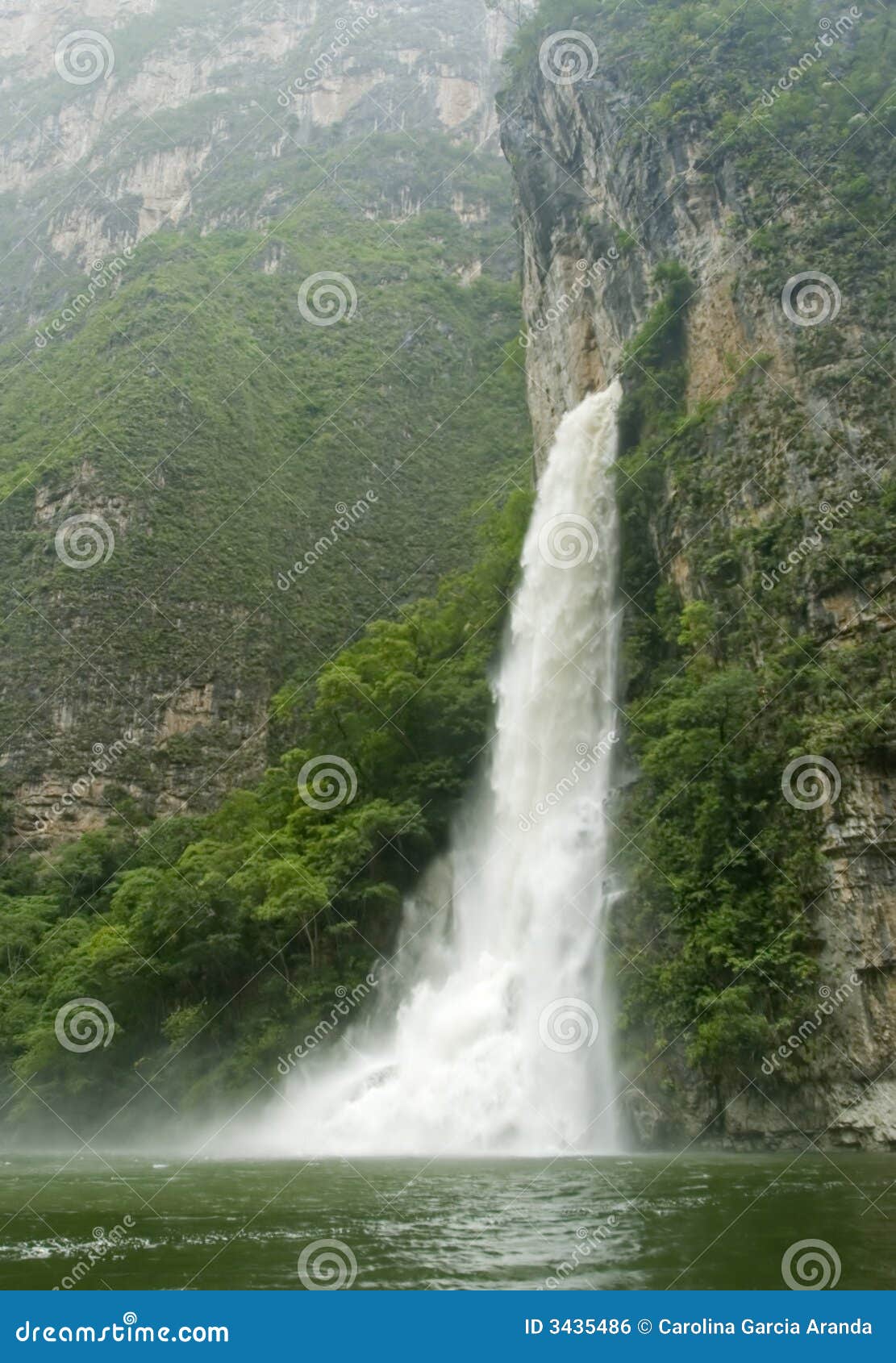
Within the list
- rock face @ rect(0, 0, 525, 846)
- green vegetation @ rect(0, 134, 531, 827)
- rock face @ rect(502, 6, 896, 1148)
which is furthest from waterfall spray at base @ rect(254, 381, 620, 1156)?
rock face @ rect(0, 0, 525, 846)

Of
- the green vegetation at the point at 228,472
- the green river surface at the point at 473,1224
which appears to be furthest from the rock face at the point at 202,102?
the green river surface at the point at 473,1224

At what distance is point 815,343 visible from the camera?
22.8 m

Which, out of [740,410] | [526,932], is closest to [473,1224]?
[526,932]

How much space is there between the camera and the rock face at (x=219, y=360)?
4406 cm

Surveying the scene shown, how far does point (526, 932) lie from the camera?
75.5ft

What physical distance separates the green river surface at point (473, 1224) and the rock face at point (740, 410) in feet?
7.08

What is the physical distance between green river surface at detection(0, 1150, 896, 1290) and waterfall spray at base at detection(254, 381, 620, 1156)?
4.61 metres

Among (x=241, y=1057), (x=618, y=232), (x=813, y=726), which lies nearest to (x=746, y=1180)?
(x=813, y=726)

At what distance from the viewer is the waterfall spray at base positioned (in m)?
19.8

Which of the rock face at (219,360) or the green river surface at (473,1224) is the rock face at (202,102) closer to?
the rock face at (219,360)

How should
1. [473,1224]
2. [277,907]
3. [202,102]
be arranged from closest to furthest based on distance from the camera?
1. [473,1224]
2. [277,907]
3. [202,102]

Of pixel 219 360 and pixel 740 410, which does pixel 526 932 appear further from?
pixel 219 360

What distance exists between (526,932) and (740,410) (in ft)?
39.9

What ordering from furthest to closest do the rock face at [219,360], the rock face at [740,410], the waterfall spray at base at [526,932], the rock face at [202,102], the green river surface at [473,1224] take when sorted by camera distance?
the rock face at [202,102] < the rock face at [219,360] < the waterfall spray at base at [526,932] < the rock face at [740,410] < the green river surface at [473,1224]
